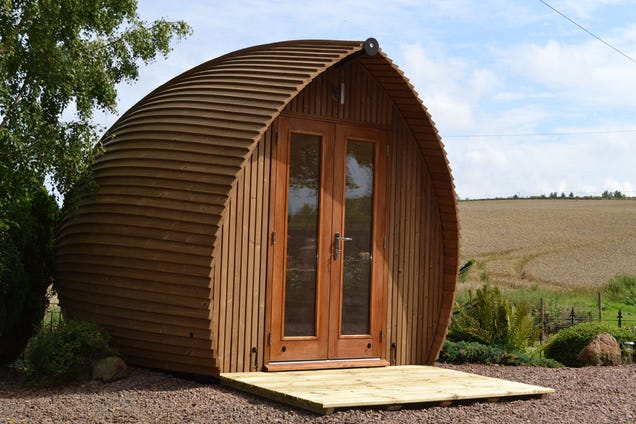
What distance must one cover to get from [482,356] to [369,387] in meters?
3.55

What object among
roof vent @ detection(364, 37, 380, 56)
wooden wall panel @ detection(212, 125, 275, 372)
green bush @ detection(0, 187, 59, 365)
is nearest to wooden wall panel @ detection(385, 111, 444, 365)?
roof vent @ detection(364, 37, 380, 56)

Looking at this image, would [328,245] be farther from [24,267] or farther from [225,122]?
[24,267]

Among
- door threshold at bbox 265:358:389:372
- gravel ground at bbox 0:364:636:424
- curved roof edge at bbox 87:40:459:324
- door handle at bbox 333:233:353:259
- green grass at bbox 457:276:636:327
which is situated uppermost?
curved roof edge at bbox 87:40:459:324

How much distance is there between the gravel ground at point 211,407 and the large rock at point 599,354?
101 inches

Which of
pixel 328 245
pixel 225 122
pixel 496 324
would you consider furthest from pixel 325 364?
pixel 496 324

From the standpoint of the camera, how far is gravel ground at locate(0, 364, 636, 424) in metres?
6.89

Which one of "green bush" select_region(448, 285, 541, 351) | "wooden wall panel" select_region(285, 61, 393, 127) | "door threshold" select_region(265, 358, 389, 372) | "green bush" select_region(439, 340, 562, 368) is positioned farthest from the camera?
"green bush" select_region(448, 285, 541, 351)

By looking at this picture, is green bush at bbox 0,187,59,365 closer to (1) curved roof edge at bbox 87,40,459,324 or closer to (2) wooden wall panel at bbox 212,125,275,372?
(1) curved roof edge at bbox 87,40,459,324

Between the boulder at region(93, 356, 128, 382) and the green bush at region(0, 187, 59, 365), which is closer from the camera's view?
the boulder at region(93, 356, 128, 382)

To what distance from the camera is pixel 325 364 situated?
8.96 meters

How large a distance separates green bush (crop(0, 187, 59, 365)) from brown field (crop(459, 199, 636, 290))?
18.8 metres

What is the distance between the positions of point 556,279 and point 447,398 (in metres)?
23.5

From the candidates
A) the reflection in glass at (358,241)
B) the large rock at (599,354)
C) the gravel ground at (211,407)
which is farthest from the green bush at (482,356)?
the gravel ground at (211,407)

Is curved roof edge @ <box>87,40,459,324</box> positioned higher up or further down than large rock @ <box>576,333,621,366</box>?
higher up
